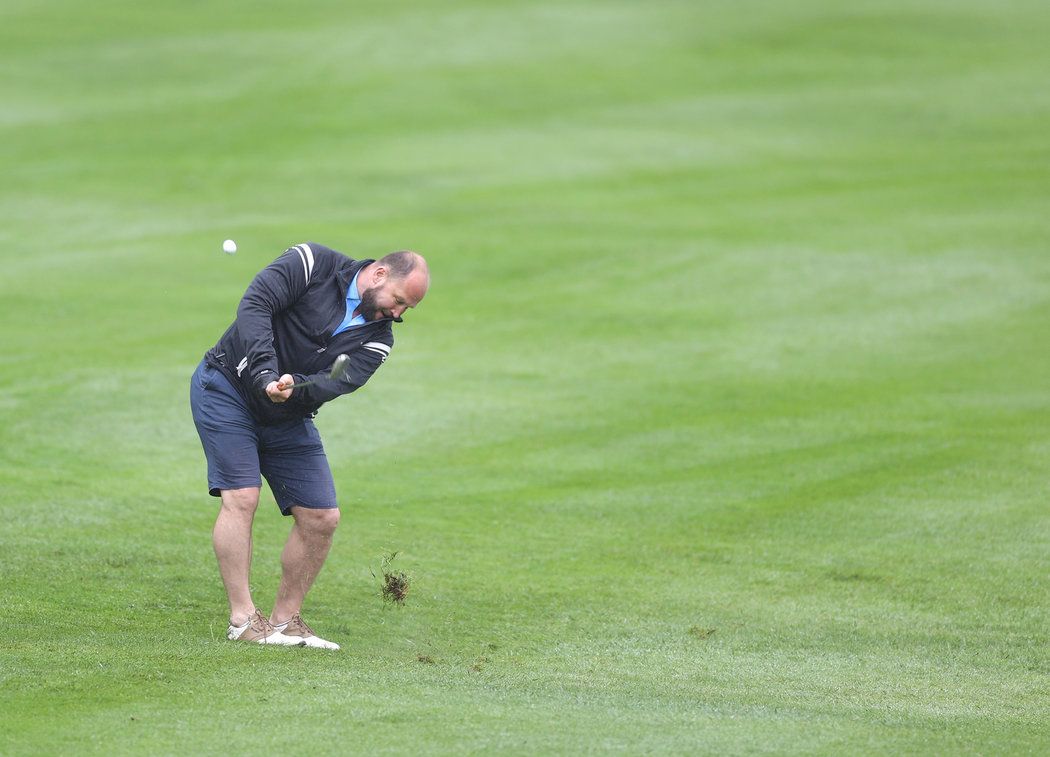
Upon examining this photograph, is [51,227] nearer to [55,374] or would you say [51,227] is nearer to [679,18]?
[55,374]

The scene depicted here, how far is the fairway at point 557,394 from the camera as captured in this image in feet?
23.7

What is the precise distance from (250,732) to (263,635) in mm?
1692

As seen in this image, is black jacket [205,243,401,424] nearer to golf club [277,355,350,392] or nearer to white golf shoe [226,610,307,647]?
golf club [277,355,350,392]

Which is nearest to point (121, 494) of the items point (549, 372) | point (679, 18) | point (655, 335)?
point (549, 372)

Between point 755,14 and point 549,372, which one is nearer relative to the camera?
point 549,372

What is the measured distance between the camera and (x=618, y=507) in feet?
38.5

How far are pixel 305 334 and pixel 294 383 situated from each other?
325 mm

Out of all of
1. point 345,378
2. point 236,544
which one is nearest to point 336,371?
point 345,378

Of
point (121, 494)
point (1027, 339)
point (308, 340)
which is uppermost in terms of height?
point (308, 340)

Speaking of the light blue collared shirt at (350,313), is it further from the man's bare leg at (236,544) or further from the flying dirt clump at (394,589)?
the flying dirt clump at (394,589)

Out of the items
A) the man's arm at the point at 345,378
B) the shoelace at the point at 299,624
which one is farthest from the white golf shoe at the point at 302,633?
the man's arm at the point at 345,378

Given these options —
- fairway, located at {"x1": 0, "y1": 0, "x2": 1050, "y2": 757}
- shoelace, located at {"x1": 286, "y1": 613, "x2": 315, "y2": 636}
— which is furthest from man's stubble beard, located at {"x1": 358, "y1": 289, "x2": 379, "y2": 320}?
fairway, located at {"x1": 0, "y1": 0, "x2": 1050, "y2": 757}

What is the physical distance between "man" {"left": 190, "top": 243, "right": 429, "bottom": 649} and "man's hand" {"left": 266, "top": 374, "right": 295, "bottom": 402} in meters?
0.16

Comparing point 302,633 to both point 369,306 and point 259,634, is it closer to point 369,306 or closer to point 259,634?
point 259,634
